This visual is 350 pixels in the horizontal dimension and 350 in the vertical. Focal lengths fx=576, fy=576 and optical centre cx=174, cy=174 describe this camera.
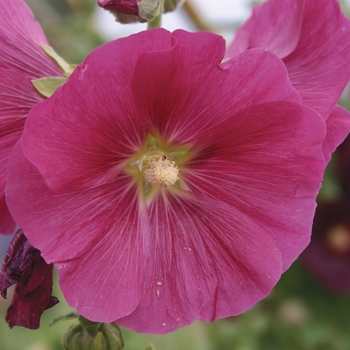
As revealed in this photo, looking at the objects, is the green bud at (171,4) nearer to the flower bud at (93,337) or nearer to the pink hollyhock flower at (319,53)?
the pink hollyhock flower at (319,53)

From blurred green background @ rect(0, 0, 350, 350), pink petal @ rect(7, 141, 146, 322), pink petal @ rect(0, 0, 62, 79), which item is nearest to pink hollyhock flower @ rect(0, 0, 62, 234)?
pink petal @ rect(0, 0, 62, 79)

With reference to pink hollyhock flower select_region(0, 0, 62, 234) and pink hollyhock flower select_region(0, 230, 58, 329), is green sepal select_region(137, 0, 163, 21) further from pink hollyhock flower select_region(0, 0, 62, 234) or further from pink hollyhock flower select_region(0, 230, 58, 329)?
pink hollyhock flower select_region(0, 230, 58, 329)

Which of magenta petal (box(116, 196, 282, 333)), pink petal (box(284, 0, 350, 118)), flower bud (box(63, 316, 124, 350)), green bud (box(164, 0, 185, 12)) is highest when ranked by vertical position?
green bud (box(164, 0, 185, 12))

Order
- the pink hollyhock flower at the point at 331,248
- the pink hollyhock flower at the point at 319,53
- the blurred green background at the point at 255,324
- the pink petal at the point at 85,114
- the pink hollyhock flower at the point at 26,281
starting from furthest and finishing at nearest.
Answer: the pink hollyhock flower at the point at 331,248 < the blurred green background at the point at 255,324 < the pink hollyhock flower at the point at 319,53 < the pink hollyhock flower at the point at 26,281 < the pink petal at the point at 85,114

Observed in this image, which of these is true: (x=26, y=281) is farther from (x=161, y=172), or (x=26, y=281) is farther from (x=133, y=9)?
(x=133, y=9)

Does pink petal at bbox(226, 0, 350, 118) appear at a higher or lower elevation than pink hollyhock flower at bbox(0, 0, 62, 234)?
lower

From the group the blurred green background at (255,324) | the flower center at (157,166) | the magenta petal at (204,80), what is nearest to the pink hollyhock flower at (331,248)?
the blurred green background at (255,324)

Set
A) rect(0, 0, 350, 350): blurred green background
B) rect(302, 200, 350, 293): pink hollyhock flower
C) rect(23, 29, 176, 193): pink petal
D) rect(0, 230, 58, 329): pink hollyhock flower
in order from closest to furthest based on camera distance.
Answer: rect(23, 29, 176, 193): pink petal < rect(0, 230, 58, 329): pink hollyhock flower < rect(0, 0, 350, 350): blurred green background < rect(302, 200, 350, 293): pink hollyhock flower
